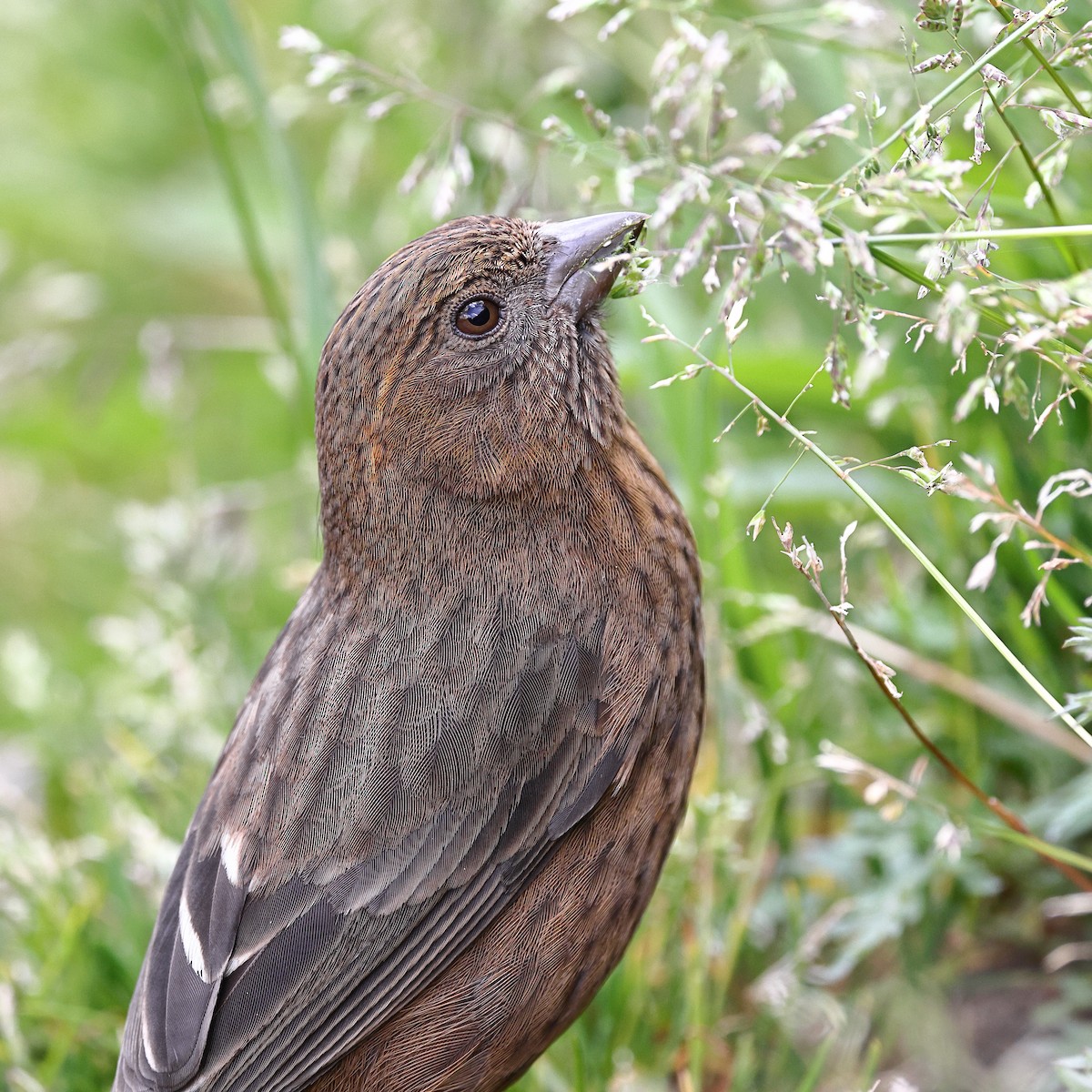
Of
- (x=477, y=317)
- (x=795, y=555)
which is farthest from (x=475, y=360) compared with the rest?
(x=795, y=555)

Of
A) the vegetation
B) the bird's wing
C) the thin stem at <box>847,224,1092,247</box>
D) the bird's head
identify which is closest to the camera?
the thin stem at <box>847,224,1092,247</box>

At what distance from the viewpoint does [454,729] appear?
2.74 m

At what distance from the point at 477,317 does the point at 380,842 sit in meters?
1.01

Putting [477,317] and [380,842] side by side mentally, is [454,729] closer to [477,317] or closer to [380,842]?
[380,842]

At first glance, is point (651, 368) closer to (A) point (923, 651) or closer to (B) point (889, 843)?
(A) point (923, 651)

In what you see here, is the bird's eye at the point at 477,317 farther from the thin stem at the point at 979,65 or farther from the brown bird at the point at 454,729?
the thin stem at the point at 979,65

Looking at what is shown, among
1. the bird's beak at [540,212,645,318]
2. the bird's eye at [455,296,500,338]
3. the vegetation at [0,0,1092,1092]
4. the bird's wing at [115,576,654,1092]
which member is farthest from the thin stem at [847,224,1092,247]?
the bird's wing at [115,576,654,1092]

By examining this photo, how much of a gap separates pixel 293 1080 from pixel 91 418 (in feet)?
13.3

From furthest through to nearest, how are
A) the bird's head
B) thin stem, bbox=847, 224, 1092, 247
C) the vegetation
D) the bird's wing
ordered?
the bird's head, the bird's wing, the vegetation, thin stem, bbox=847, 224, 1092, 247

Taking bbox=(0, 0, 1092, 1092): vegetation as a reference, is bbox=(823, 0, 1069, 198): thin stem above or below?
above

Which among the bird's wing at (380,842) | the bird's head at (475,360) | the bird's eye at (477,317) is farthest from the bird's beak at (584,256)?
the bird's wing at (380,842)

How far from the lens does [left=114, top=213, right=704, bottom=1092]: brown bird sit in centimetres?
271

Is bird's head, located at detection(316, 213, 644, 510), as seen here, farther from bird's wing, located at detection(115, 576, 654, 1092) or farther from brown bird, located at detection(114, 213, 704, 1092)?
bird's wing, located at detection(115, 576, 654, 1092)

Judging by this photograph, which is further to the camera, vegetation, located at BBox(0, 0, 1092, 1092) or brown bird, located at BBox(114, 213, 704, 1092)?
brown bird, located at BBox(114, 213, 704, 1092)
